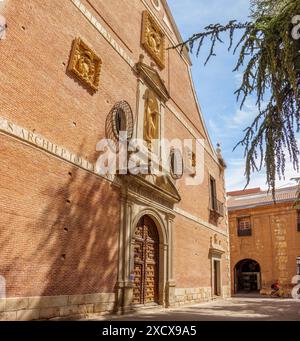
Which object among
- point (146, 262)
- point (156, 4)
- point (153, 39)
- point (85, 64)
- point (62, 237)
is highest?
point (156, 4)

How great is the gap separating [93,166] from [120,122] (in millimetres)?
2373

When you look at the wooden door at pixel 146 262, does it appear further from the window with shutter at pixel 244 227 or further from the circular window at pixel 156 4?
the window with shutter at pixel 244 227

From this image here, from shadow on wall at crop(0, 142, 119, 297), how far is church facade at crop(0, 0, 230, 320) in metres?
0.02

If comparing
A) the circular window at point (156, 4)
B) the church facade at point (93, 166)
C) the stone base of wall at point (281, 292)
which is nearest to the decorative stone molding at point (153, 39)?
the church facade at point (93, 166)

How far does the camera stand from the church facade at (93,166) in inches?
279

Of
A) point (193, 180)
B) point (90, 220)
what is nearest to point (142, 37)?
point (193, 180)

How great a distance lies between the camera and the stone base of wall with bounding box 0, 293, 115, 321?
255 inches

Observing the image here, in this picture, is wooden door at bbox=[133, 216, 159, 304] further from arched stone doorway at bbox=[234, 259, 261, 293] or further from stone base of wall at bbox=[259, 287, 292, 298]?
arched stone doorway at bbox=[234, 259, 261, 293]

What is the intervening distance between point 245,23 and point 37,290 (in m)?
6.34

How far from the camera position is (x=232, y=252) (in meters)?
28.5

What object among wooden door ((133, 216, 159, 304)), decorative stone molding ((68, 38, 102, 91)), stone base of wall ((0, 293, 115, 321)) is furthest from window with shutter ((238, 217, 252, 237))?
decorative stone molding ((68, 38, 102, 91))

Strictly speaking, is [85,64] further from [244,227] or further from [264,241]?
[244,227]

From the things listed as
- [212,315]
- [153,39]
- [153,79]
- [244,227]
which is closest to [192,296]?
[212,315]

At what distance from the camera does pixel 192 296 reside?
14.4 m
